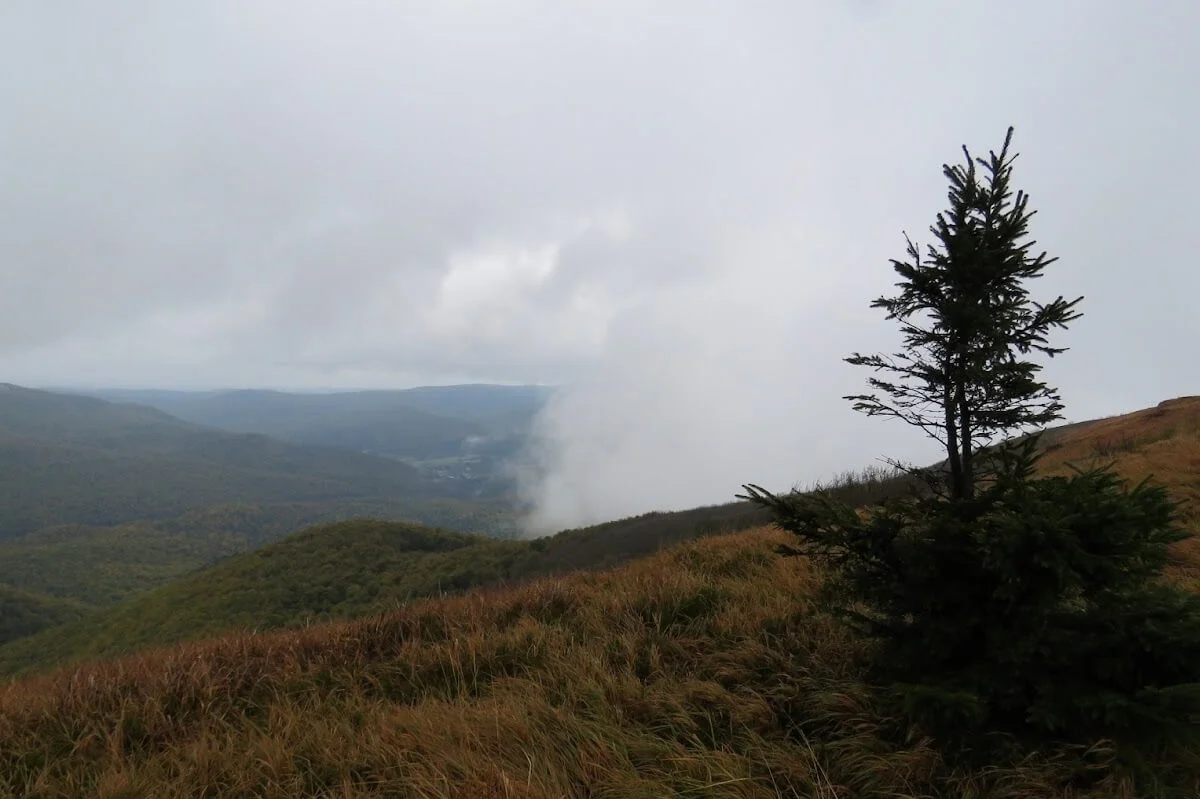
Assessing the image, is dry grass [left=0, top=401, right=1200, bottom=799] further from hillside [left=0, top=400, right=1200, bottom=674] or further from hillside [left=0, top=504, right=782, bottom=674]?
hillside [left=0, top=504, right=782, bottom=674]

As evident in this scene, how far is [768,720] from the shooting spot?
3520 mm

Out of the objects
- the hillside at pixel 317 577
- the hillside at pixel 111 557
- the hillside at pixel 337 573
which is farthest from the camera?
the hillside at pixel 111 557

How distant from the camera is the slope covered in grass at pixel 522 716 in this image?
2.94 meters

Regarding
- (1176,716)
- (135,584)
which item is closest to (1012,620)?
(1176,716)

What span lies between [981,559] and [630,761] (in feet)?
7.19

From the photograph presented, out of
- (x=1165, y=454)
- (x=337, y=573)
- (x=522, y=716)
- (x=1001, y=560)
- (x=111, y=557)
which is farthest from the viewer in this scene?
(x=111, y=557)

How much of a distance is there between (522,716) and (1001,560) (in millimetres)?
2792

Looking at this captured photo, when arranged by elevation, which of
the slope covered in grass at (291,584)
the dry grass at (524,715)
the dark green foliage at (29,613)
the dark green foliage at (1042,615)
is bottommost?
the dark green foliage at (29,613)

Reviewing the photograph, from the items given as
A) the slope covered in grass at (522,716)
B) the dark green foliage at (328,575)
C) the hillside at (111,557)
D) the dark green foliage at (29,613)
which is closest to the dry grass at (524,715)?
the slope covered in grass at (522,716)

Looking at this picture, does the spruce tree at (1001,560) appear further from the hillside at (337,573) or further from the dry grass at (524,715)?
the hillside at (337,573)

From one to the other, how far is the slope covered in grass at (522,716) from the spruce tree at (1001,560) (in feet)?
0.95

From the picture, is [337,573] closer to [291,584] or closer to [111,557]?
[291,584]

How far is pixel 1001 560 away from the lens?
2.64 meters

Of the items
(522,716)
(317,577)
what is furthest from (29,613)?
(522,716)
